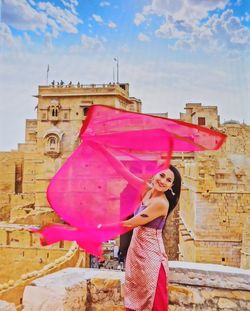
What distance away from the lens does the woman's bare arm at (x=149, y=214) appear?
1835 millimetres

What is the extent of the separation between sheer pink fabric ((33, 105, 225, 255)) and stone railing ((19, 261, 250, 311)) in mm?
293

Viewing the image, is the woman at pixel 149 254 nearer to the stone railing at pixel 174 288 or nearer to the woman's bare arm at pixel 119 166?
the woman's bare arm at pixel 119 166

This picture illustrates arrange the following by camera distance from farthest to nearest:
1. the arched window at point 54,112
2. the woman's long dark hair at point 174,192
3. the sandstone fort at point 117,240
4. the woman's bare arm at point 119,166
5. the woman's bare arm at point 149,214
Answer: the arched window at point 54,112, the sandstone fort at point 117,240, the woman's bare arm at point 119,166, the woman's long dark hair at point 174,192, the woman's bare arm at point 149,214

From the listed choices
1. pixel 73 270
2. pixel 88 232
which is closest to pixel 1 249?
pixel 73 270

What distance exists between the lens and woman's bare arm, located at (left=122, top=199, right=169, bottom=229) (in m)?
1.83

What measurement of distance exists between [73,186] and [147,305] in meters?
0.64

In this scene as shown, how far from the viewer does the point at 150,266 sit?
1.86 m

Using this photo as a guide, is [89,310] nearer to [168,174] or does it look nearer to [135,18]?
[168,174]

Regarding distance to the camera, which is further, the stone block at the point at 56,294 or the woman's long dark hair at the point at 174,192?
the stone block at the point at 56,294

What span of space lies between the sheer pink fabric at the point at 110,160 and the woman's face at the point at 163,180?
10 centimetres

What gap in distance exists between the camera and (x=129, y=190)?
2.09 metres

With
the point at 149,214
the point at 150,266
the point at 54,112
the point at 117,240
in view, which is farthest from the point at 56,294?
the point at 54,112

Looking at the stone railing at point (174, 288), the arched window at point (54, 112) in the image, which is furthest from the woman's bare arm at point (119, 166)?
the arched window at point (54, 112)

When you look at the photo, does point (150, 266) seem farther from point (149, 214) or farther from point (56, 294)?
point (56, 294)
